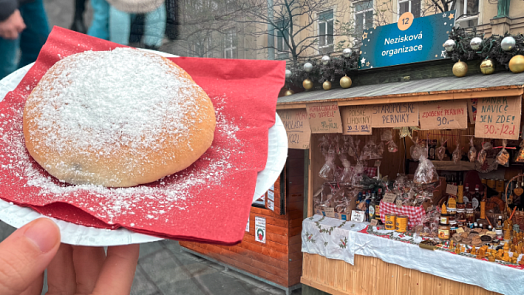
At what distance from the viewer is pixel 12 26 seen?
1.42 metres

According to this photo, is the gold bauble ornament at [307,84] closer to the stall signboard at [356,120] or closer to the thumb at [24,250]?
the stall signboard at [356,120]

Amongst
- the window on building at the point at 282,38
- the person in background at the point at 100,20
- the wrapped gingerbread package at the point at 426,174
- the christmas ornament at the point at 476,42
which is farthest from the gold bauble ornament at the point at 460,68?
the person in background at the point at 100,20

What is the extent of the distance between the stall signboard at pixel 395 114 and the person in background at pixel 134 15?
2039mm

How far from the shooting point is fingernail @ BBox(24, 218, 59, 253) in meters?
0.64

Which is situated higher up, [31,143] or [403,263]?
[31,143]

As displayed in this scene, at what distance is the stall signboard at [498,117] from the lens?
2.21m

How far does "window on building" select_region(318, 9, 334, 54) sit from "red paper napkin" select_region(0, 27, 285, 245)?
408 centimetres

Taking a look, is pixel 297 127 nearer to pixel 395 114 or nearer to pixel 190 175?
pixel 395 114

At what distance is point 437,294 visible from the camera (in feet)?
9.69

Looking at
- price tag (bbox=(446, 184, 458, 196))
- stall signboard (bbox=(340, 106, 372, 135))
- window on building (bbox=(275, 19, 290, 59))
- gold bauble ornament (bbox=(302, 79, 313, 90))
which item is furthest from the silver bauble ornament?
price tag (bbox=(446, 184, 458, 196))

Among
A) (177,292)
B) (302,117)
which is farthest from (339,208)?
(177,292)

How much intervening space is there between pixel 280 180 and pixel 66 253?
139 inches

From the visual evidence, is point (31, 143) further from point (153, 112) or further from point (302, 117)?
point (302, 117)

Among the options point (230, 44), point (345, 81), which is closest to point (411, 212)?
point (345, 81)
